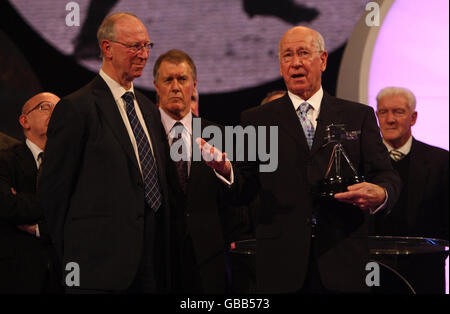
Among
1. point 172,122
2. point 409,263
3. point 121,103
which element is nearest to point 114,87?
point 121,103

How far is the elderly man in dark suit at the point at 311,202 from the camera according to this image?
2.76 metres

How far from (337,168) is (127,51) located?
117 cm

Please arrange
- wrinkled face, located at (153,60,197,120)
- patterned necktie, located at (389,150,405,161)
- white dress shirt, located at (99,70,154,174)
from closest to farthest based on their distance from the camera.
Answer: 1. white dress shirt, located at (99,70,154,174)
2. wrinkled face, located at (153,60,197,120)
3. patterned necktie, located at (389,150,405,161)

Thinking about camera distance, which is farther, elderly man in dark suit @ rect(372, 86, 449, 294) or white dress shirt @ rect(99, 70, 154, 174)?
elderly man in dark suit @ rect(372, 86, 449, 294)

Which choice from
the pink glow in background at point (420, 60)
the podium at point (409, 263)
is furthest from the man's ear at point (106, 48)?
the pink glow in background at point (420, 60)

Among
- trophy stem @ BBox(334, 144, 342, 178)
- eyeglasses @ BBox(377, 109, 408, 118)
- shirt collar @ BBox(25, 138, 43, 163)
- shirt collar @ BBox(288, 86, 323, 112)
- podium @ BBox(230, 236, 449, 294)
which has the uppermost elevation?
eyeglasses @ BBox(377, 109, 408, 118)

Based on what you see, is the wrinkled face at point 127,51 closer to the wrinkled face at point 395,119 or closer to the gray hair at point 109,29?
the gray hair at point 109,29

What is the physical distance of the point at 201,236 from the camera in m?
3.30

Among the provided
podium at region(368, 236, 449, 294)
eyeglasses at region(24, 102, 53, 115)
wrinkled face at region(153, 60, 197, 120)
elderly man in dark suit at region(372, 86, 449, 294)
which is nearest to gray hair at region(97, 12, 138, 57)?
wrinkled face at region(153, 60, 197, 120)

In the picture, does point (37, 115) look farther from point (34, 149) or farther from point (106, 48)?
point (106, 48)

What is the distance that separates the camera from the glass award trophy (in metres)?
2.64

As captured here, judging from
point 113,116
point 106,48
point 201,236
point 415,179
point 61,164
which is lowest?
point 201,236

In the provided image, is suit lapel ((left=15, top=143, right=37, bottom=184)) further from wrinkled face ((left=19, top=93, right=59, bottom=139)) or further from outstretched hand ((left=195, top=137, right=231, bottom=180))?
outstretched hand ((left=195, top=137, right=231, bottom=180))

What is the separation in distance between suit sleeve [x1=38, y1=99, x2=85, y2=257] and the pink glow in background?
10.2 ft
